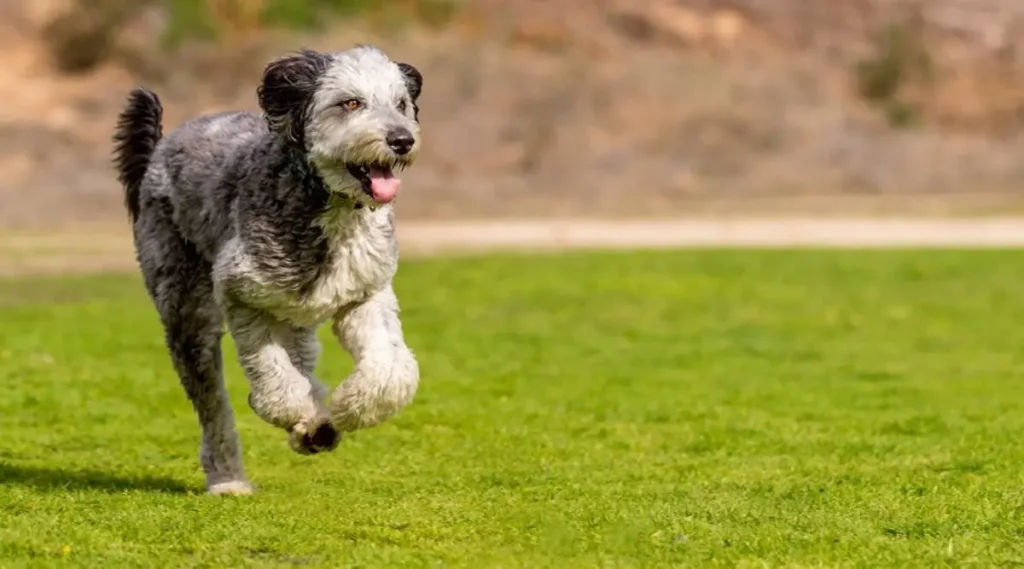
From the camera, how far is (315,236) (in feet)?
28.9

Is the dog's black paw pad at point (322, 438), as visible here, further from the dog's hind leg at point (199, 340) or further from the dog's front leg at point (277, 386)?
the dog's hind leg at point (199, 340)

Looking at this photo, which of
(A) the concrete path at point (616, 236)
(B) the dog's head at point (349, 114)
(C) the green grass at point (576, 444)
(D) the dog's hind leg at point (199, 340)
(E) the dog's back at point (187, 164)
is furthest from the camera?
(A) the concrete path at point (616, 236)

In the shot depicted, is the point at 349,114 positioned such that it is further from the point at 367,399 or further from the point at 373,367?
the point at 367,399

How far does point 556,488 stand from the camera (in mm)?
9891

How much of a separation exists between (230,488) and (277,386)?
3.49ft

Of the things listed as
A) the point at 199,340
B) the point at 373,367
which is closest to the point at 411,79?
the point at 373,367

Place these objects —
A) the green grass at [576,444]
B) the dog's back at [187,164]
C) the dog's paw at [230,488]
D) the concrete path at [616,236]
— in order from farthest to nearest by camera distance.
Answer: the concrete path at [616,236] < the dog's paw at [230,488] < the dog's back at [187,164] < the green grass at [576,444]

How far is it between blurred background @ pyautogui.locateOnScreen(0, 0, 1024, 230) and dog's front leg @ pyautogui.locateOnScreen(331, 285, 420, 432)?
1045 inches

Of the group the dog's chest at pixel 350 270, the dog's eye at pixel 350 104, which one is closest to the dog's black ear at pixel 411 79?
the dog's eye at pixel 350 104

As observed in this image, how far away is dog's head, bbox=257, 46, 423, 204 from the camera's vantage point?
27.6 ft

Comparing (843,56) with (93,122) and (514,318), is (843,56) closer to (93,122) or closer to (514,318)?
(93,122)

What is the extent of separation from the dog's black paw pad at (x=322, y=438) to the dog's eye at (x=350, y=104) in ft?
5.20

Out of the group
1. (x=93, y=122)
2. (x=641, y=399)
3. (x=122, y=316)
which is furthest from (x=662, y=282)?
(x=93, y=122)

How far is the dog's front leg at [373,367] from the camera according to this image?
8.60 metres
